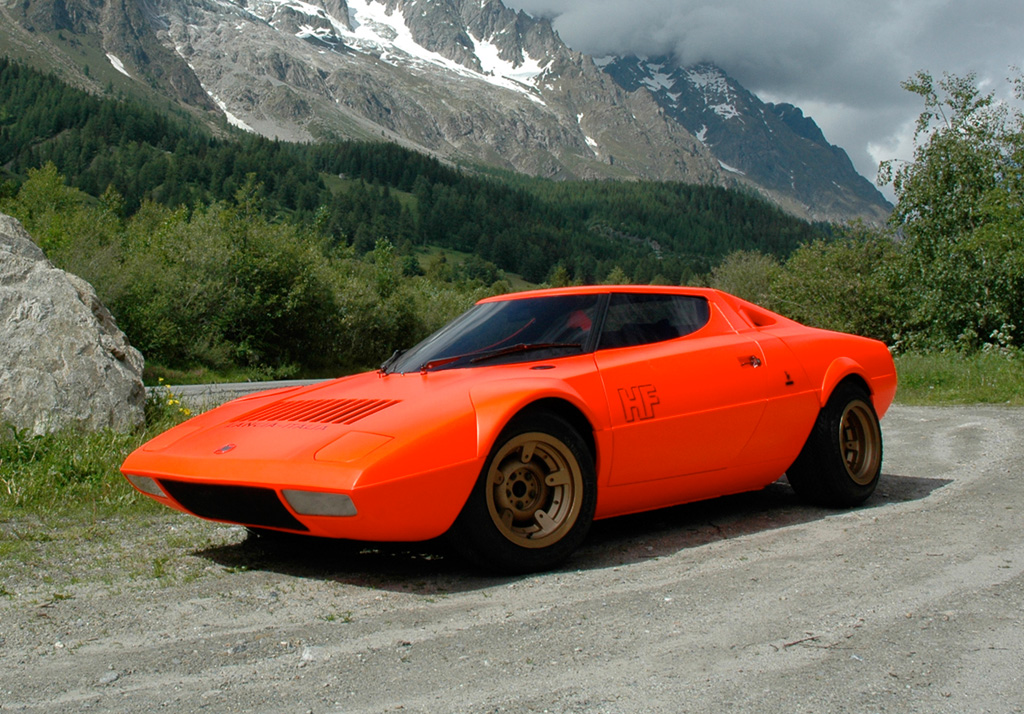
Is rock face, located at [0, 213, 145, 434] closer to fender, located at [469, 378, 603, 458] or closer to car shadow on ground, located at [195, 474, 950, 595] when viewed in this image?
car shadow on ground, located at [195, 474, 950, 595]

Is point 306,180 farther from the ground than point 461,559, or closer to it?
farther from the ground

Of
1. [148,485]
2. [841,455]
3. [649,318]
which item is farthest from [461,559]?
[841,455]

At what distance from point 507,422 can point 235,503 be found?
49.2 inches

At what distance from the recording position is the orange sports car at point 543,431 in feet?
11.8

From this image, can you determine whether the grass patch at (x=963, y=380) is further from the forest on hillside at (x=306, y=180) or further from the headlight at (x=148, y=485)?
the forest on hillside at (x=306, y=180)

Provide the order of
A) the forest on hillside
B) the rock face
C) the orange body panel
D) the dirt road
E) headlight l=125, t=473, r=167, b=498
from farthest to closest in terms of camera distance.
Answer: the forest on hillside
the rock face
headlight l=125, t=473, r=167, b=498
the orange body panel
the dirt road

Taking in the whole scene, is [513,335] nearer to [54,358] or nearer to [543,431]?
[543,431]

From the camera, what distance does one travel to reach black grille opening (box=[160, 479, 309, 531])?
3604mm

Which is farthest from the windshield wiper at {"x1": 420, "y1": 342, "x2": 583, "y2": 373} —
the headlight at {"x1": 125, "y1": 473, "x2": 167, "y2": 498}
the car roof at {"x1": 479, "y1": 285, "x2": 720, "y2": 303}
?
the headlight at {"x1": 125, "y1": 473, "x2": 167, "y2": 498}

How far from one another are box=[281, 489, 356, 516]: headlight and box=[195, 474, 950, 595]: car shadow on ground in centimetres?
47

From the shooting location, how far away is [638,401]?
14.3ft

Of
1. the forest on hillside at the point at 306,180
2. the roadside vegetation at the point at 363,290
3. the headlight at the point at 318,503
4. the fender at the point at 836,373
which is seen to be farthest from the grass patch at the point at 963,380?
the forest on hillside at the point at 306,180

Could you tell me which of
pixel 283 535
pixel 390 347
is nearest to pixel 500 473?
pixel 283 535

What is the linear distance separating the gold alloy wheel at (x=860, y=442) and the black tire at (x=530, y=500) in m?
2.25
